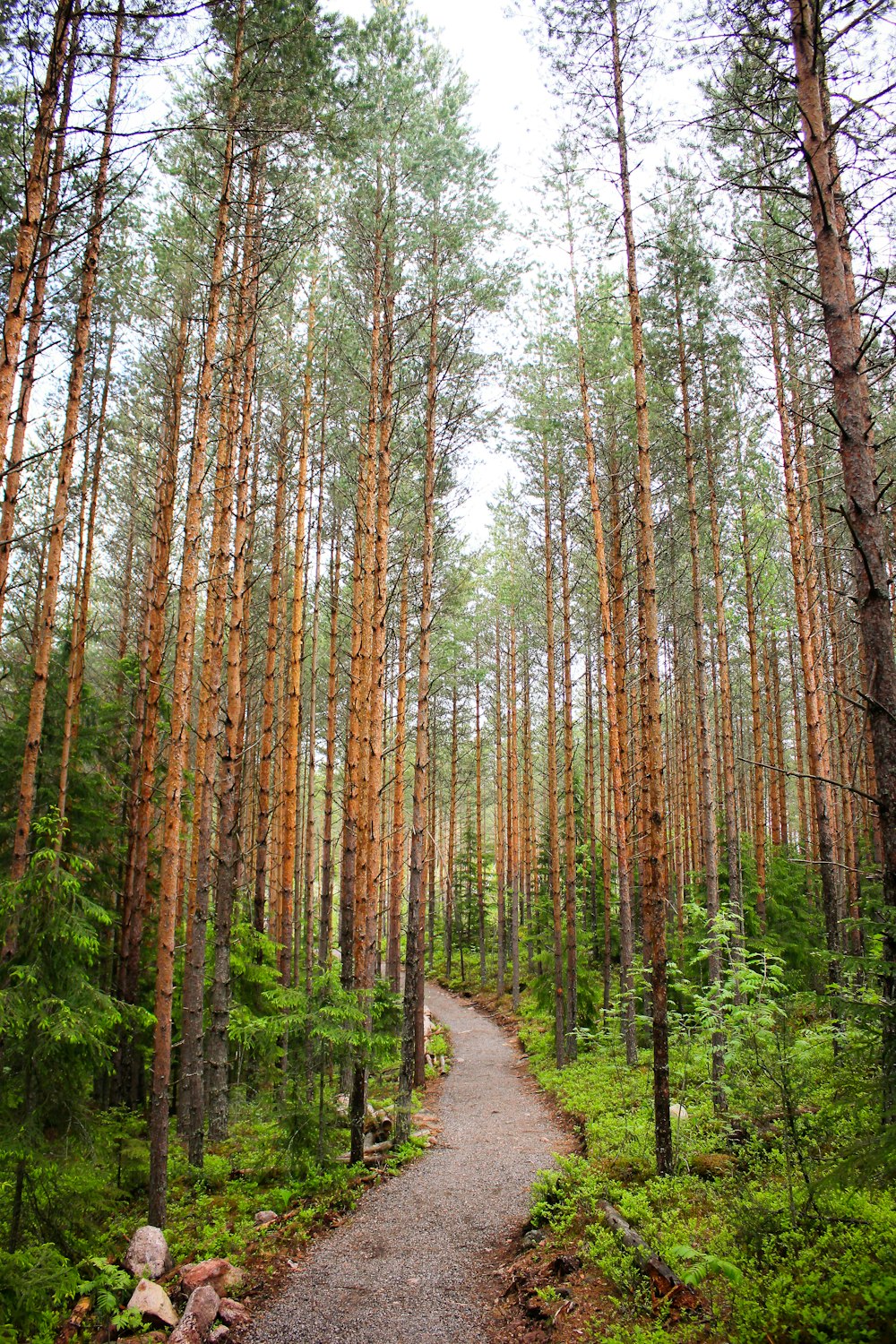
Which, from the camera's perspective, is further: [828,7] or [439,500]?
[439,500]

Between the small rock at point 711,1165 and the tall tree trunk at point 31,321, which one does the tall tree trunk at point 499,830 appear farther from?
the tall tree trunk at point 31,321

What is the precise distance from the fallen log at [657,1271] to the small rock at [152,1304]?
3.44m

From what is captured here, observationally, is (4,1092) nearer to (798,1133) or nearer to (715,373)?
(798,1133)

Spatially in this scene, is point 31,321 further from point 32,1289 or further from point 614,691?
point 614,691

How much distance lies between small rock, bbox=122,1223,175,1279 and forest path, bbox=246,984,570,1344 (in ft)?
3.54

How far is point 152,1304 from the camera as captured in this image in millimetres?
5148

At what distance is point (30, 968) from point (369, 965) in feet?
14.6

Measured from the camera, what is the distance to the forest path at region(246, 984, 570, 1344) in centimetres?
505

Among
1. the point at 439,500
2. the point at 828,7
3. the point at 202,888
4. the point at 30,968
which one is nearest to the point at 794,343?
the point at 439,500

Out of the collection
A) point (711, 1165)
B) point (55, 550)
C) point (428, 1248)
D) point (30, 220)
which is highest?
point (30, 220)

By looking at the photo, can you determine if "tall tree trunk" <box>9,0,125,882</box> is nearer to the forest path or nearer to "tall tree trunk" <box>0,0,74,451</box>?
"tall tree trunk" <box>0,0,74,451</box>

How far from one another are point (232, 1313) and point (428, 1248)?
1.88 m

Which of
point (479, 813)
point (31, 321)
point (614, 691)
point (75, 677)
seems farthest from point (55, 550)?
point (479, 813)

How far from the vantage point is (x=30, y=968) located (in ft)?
16.8
